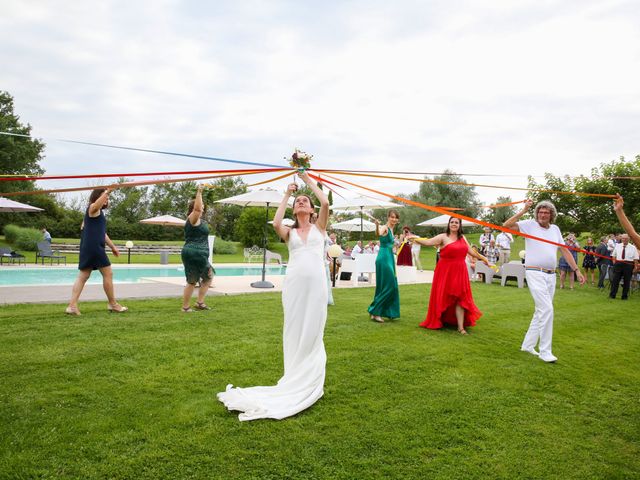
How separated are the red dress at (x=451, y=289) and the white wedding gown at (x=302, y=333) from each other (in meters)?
4.20

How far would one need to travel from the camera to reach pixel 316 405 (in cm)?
436

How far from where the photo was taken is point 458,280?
321 inches

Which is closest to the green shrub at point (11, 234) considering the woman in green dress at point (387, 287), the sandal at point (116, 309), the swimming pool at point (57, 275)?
the swimming pool at point (57, 275)

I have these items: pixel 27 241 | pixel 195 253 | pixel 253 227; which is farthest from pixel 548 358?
pixel 253 227

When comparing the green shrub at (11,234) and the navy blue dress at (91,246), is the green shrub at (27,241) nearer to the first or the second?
the green shrub at (11,234)

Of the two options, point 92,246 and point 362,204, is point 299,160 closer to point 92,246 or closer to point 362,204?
point 92,246

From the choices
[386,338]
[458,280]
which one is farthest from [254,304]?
[458,280]

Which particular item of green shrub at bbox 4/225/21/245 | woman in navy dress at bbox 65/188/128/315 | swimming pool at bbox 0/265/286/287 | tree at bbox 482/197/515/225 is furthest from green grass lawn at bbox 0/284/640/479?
tree at bbox 482/197/515/225

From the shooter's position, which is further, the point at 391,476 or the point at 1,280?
the point at 1,280

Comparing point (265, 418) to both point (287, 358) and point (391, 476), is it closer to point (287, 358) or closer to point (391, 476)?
point (287, 358)

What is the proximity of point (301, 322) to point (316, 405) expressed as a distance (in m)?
0.82

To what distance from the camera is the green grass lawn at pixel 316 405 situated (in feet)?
10.7

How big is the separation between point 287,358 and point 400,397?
1255mm

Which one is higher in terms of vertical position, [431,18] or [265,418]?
[431,18]
